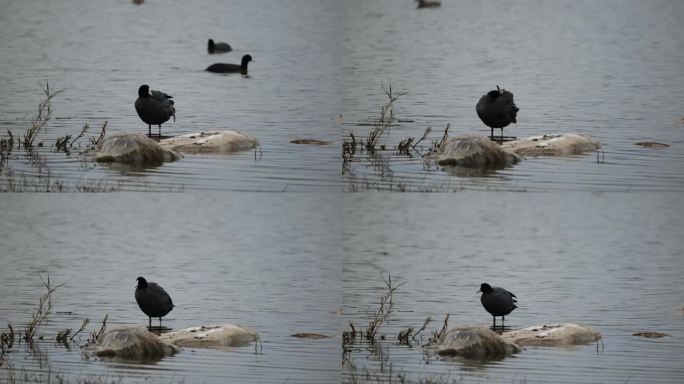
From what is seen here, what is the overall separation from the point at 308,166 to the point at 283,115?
407 cm

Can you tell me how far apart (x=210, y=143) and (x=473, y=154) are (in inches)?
126

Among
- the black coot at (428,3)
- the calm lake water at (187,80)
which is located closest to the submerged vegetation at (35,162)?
the calm lake water at (187,80)

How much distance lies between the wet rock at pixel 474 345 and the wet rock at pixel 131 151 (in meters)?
3.82

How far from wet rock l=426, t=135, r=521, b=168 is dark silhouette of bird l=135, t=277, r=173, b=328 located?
11.7 ft

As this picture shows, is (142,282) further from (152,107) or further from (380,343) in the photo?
(380,343)

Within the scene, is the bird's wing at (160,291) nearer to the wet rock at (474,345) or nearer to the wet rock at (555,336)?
the wet rock at (474,345)

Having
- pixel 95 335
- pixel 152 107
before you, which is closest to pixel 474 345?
pixel 95 335

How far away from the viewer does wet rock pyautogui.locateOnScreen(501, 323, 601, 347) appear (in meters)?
17.2

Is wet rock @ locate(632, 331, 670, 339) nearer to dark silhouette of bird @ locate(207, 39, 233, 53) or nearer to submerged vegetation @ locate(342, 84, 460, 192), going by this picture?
submerged vegetation @ locate(342, 84, 460, 192)

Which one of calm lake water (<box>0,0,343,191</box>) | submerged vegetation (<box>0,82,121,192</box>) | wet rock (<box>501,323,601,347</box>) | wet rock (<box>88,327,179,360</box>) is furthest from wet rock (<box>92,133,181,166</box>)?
wet rock (<box>501,323,601,347</box>)

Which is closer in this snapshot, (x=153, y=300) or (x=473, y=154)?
(x=473, y=154)

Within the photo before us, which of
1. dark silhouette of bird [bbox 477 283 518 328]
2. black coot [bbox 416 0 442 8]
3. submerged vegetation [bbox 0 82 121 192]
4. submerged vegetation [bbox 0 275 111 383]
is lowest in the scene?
submerged vegetation [bbox 0 275 111 383]

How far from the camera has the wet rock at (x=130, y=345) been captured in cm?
1648

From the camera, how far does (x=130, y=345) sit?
16.5 metres
